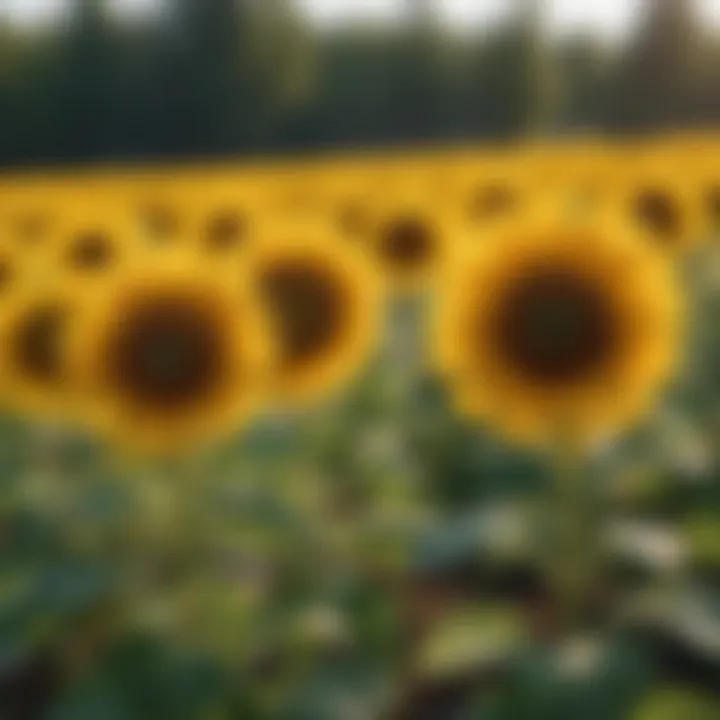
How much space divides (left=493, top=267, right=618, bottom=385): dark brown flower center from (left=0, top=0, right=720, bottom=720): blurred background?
40 millimetres

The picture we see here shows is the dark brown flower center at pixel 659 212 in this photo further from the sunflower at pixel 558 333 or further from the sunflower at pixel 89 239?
the sunflower at pixel 89 239

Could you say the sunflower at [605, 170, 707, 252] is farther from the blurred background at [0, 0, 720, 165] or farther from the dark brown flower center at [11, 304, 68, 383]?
the dark brown flower center at [11, 304, 68, 383]

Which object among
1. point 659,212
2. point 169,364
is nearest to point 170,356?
point 169,364

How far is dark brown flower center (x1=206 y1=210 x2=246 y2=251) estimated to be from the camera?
66 centimetres

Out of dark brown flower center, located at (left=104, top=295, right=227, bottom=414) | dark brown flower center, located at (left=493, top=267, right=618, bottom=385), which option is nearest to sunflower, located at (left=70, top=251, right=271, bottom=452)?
dark brown flower center, located at (left=104, top=295, right=227, bottom=414)

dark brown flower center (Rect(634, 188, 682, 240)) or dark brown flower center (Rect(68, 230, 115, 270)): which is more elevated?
dark brown flower center (Rect(68, 230, 115, 270))

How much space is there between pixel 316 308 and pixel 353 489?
9cm

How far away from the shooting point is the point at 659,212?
0.66 meters

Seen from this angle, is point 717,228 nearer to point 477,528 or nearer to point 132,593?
point 477,528

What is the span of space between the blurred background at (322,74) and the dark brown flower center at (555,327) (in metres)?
0.13

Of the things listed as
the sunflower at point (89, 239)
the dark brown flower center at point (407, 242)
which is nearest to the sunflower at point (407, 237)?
the dark brown flower center at point (407, 242)

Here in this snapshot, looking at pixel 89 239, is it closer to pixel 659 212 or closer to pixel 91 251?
pixel 91 251

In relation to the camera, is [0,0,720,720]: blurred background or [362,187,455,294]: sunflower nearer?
[0,0,720,720]: blurred background

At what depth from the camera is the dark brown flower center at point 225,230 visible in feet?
2.17
